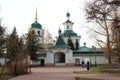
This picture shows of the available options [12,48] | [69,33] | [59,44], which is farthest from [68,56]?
[12,48]

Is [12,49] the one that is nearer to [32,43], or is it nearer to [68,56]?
[68,56]

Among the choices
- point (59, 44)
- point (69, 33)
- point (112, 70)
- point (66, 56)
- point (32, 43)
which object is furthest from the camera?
point (69, 33)

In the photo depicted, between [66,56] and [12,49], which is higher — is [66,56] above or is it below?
below

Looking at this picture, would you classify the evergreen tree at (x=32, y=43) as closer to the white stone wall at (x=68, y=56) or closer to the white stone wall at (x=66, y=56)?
the white stone wall at (x=66, y=56)

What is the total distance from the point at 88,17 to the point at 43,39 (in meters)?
59.4

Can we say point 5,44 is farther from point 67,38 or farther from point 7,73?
point 67,38

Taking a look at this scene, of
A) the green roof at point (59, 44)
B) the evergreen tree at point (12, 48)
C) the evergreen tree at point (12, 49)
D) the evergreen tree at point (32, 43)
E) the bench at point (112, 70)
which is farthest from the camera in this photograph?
the green roof at point (59, 44)

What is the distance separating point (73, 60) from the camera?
66.0 meters

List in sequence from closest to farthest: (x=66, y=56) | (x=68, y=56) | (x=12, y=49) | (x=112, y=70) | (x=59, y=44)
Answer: (x=12, y=49) < (x=112, y=70) < (x=68, y=56) < (x=66, y=56) < (x=59, y=44)

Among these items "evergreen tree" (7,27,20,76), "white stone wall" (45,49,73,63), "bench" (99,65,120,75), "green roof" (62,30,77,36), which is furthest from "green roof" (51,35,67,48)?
"evergreen tree" (7,27,20,76)

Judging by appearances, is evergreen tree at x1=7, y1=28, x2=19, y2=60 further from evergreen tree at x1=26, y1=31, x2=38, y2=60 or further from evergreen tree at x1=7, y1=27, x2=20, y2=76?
evergreen tree at x1=26, y1=31, x2=38, y2=60

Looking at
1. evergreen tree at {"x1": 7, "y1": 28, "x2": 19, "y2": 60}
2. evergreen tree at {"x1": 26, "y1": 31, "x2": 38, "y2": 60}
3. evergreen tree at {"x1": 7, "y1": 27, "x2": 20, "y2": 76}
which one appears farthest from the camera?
evergreen tree at {"x1": 26, "y1": 31, "x2": 38, "y2": 60}

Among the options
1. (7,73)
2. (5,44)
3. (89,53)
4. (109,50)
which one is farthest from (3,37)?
(89,53)

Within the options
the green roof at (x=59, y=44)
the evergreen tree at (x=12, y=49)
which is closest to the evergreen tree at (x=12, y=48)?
the evergreen tree at (x=12, y=49)
